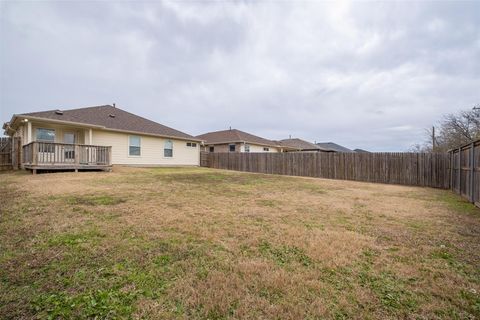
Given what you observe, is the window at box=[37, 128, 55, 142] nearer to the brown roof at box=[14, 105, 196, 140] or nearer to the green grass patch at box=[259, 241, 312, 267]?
the brown roof at box=[14, 105, 196, 140]

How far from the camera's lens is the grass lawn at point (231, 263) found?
1914 mm

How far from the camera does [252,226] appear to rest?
3998mm

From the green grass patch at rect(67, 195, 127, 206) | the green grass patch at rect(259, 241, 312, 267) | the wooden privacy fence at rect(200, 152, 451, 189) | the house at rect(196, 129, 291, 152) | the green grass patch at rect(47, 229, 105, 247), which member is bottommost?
the green grass patch at rect(259, 241, 312, 267)

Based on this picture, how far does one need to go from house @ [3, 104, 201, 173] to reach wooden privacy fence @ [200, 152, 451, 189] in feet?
21.6

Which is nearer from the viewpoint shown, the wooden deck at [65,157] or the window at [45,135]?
the wooden deck at [65,157]

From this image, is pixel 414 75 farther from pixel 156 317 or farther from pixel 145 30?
pixel 156 317

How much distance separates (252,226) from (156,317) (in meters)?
2.40

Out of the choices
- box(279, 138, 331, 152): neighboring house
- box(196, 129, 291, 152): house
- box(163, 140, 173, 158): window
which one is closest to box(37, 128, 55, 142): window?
box(163, 140, 173, 158): window

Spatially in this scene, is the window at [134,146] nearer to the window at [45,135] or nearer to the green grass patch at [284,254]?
the window at [45,135]

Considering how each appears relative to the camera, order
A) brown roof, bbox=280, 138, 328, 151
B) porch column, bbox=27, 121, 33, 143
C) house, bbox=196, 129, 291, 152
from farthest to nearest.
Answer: brown roof, bbox=280, 138, 328, 151
house, bbox=196, 129, 291, 152
porch column, bbox=27, 121, 33, 143

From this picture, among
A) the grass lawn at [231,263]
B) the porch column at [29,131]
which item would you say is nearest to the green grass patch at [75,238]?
the grass lawn at [231,263]

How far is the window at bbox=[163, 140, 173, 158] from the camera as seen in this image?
17844 millimetres

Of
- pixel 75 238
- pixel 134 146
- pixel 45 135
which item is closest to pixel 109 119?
pixel 134 146

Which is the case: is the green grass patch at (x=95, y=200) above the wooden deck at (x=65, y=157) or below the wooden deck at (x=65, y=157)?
below
